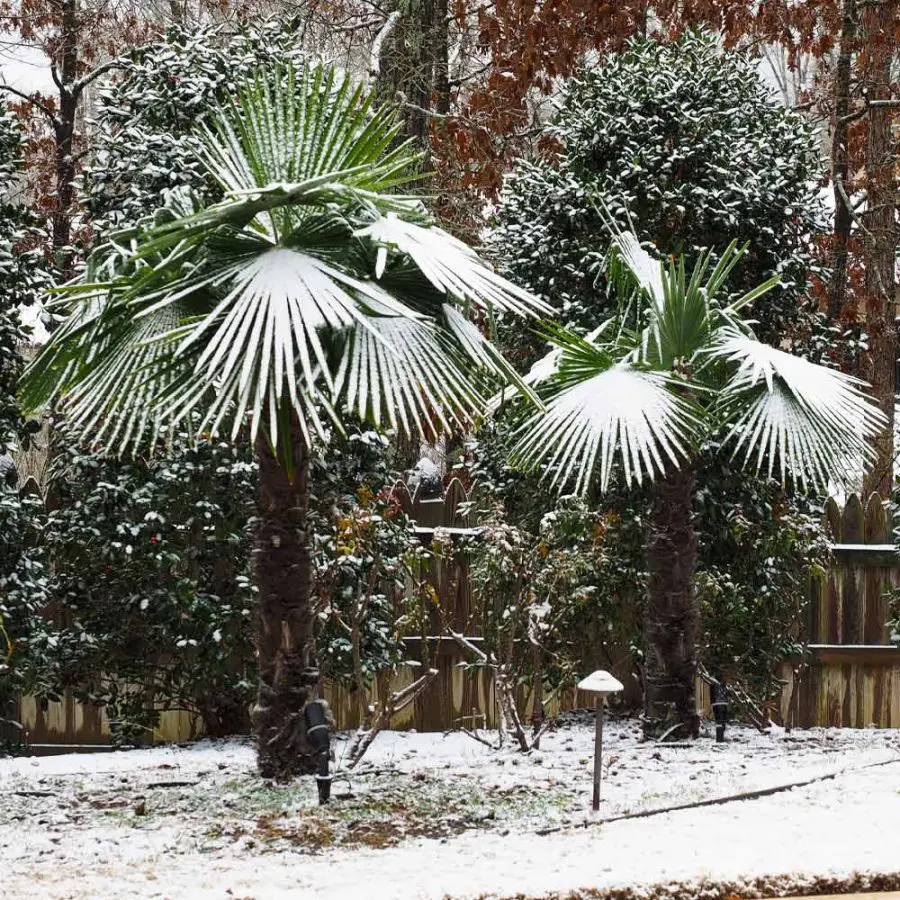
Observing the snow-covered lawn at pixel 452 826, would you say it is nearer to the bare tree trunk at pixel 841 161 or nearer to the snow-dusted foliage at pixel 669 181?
the snow-dusted foliage at pixel 669 181

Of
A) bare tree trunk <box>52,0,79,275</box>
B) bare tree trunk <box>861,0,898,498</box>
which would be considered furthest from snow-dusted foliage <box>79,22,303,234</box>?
bare tree trunk <box>861,0,898,498</box>

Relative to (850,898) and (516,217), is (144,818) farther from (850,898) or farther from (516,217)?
(516,217)

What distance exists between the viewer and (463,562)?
1044 centimetres

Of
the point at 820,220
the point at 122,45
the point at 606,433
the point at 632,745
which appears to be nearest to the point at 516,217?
the point at 820,220

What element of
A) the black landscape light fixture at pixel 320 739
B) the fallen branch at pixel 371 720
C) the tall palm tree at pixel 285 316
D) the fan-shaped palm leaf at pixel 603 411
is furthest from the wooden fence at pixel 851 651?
the black landscape light fixture at pixel 320 739

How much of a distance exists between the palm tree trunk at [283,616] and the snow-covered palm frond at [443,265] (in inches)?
50.3

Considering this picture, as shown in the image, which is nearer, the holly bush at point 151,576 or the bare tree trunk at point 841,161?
the holly bush at point 151,576

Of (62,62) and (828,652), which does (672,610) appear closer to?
(828,652)

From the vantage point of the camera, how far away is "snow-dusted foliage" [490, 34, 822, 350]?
31.3 feet

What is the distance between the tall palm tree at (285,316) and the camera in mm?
5812

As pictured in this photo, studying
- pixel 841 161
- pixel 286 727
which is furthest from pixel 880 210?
pixel 286 727

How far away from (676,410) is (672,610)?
1636 mm

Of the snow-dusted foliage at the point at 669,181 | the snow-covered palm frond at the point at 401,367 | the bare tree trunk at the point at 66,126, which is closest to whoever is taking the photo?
the snow-covered palm frond at the point at 401,367

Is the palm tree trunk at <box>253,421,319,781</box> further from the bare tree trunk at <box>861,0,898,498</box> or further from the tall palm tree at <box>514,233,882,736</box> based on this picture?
the bare tree trunk at <box>861,0,898,498</box>
